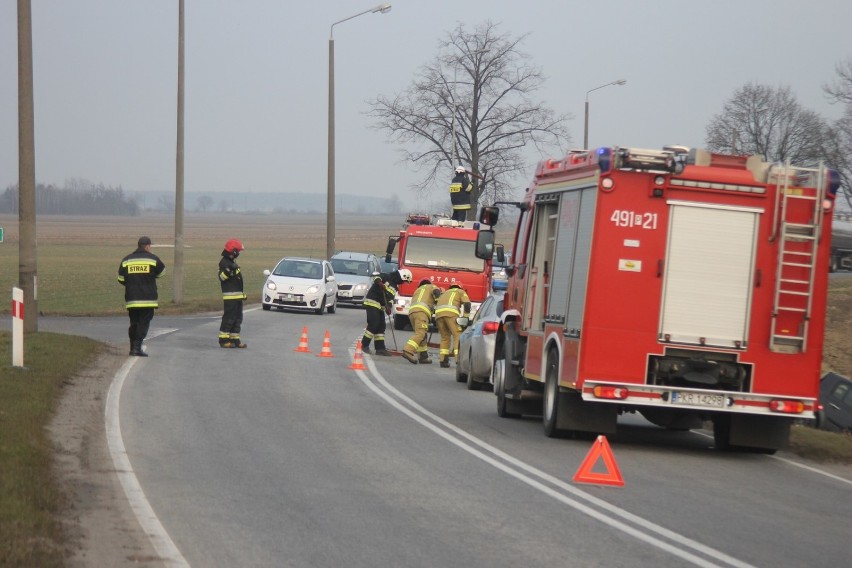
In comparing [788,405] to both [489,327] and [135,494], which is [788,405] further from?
[489,327]

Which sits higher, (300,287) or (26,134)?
(26,134)

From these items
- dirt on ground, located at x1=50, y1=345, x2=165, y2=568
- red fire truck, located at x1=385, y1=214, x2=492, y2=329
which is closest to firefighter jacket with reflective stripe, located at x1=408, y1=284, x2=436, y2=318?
red fire truck, located at x1=385, y1=214, x2=492, y2=329

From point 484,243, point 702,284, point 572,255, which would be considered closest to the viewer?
point 702,284

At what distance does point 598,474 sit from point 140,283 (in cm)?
1169

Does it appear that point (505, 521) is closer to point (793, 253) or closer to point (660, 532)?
point (660, 532)

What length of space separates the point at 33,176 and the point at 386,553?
48.4 feet

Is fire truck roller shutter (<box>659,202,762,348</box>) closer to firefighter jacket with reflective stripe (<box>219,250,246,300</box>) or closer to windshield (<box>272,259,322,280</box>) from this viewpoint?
firefighter jacket with reflective stripe (<box>219,250,246,300</box>)

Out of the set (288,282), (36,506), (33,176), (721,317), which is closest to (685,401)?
(721,317)

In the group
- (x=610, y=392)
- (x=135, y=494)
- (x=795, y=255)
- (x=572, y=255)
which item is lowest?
(x=135, y=494)

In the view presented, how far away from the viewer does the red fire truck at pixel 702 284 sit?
12.5m

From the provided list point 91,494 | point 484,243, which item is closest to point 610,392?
point 91,494

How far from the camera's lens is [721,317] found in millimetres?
12633

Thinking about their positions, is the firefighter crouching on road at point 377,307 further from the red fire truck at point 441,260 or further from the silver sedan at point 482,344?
the red fire truck at point 441,260

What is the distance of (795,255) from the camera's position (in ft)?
41.0
